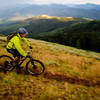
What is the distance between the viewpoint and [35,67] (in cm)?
1004

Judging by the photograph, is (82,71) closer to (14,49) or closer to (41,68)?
(41,68)

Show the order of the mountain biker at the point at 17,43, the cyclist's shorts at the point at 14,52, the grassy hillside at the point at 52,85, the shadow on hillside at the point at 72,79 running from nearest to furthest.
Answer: the grassy hillside at the point at 52,85, the mountain biker at the point at 17,43, the cyclist's shorts at the point at 14,52, the shadow on hillside at the point at 72,79

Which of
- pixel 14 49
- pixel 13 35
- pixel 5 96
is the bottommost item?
pixel 5 96

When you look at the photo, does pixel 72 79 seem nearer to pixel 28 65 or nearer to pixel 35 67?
pixel 35 67

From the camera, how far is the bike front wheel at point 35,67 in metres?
9.77

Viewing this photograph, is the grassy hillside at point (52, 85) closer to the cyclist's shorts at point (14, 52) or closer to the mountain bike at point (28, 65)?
the mountain bike at point (28, 65)

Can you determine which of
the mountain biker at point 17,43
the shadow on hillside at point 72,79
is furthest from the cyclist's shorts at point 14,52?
the shadow on hillside at point 72,79

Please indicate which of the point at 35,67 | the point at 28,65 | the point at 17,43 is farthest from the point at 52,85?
the point at 17,43

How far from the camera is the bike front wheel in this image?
384 inches

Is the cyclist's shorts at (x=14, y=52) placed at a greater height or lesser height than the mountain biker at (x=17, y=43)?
lesser

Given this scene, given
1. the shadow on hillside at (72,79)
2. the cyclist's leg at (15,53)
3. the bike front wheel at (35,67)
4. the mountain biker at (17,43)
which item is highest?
the mountain biker at (17,43)

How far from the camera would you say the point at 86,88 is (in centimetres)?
912

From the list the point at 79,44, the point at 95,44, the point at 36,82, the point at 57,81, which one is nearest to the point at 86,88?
the point at 57,81

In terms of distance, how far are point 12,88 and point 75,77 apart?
224 inches
